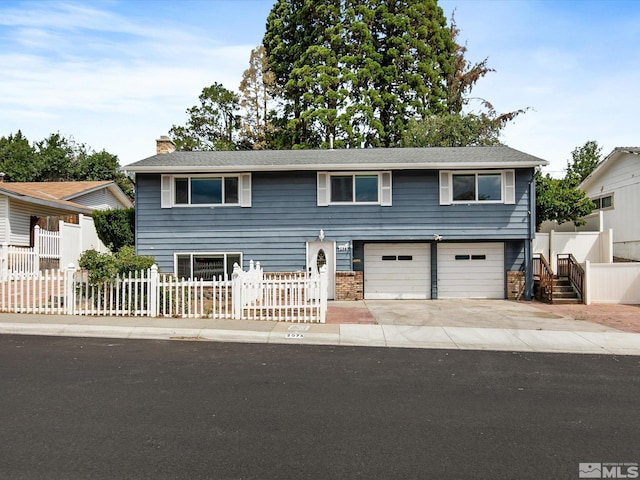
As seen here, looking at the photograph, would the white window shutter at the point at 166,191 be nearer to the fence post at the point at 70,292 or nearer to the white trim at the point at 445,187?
the fence post at the point at 70,292

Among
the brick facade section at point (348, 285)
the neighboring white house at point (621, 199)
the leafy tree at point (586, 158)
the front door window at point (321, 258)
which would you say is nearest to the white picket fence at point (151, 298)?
the brick facade section at point (348, 285)

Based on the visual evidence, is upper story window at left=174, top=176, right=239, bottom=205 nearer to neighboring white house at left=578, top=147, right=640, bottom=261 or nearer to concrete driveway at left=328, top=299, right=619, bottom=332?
concrete driveway at left=328, top=299, right=619, bottom=332

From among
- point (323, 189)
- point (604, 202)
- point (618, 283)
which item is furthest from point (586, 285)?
point (323, 189)

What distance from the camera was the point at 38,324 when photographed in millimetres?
11008

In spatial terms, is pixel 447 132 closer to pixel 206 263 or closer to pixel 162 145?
pixel 162 145

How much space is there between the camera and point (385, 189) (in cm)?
1833

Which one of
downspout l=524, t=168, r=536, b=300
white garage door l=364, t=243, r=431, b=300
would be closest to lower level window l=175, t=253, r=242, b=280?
white garage door l=364, t=243, r=431, b=300

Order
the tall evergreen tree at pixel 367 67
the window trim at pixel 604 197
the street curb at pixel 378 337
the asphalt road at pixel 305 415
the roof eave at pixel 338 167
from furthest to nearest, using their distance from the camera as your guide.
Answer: the tall evergreen tree at pixel 367 67 → the window trim at pixel 604 197 → the roof eave at pixel 338 167 → the street curb at pixel 378 337 → the asphalt road at pixel 305 415

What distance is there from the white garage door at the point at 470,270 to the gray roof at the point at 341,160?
10.1 ft

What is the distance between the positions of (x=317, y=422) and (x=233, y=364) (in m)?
3.05

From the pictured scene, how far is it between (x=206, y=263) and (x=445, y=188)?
909cm

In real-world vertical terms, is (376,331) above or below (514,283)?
below

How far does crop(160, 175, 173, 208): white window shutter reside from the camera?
18.3m

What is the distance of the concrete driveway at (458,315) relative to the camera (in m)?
12.7
